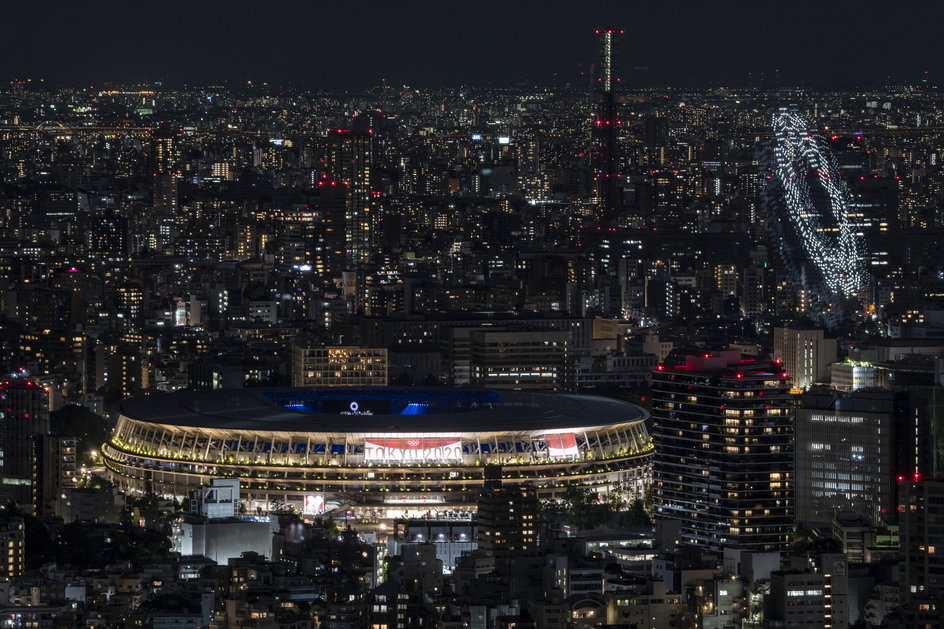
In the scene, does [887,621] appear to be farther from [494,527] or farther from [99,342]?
[99,342]

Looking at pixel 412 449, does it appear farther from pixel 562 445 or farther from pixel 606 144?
pixel 606 144

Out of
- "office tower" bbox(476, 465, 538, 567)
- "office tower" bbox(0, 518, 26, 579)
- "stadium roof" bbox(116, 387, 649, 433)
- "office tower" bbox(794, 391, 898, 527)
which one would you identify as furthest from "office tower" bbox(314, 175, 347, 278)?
"office tower" bbox(0, 518, 26, 579)

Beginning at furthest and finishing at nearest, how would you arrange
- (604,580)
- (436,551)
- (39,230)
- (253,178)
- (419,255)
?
(253,178) → (39,230) → (419,255) → (436,551) → (604,580)

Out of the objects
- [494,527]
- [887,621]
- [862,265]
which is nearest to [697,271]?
[862,265]

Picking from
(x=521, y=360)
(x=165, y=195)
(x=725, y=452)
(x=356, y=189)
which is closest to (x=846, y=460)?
(x=725, y=452)

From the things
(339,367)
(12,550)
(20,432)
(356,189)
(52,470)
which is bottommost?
(12,550)

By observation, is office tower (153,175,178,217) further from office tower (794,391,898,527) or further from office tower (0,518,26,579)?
office tower (0,518,26,579)

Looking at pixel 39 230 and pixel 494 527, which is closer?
pixel 494 527
